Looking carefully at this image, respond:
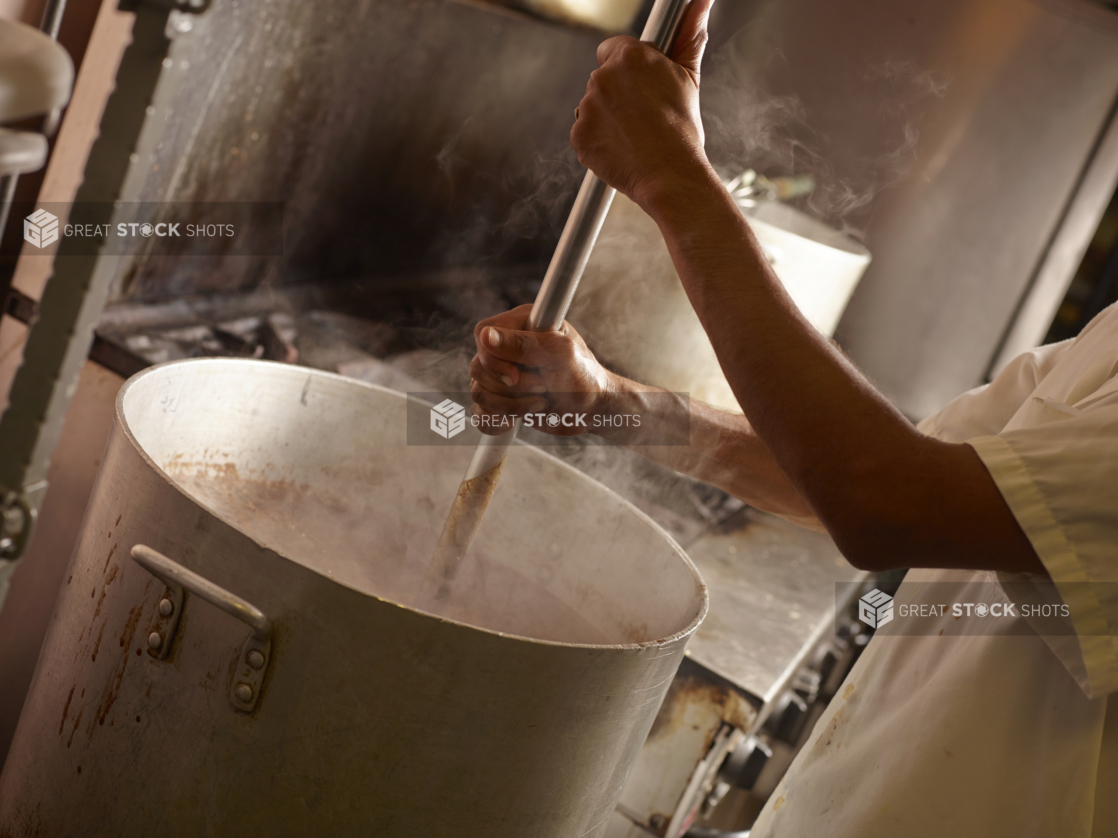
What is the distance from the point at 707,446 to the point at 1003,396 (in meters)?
0.38

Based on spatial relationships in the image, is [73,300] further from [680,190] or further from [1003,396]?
[1003,396]

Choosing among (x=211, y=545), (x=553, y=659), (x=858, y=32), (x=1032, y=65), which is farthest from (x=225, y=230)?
(x=1032, y=65)

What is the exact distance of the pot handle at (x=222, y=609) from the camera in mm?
824

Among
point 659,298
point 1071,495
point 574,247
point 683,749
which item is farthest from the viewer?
point 659,298

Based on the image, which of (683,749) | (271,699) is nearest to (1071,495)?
(271,699)

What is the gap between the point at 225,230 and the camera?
6.11 ft

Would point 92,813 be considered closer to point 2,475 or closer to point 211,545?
point 211,545

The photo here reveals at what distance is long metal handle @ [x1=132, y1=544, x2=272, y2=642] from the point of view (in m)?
0.82

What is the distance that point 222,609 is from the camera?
2.72 feet

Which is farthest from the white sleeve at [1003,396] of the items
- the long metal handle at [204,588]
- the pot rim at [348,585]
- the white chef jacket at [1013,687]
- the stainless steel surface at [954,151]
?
the stainless steel surface at [954,151]

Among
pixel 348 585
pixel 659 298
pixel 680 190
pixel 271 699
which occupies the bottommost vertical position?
pixel 271 699

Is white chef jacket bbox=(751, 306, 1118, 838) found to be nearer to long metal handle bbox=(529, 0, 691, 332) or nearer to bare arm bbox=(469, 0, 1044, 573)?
bare arm bbox=(469, 0, 1044, 573)

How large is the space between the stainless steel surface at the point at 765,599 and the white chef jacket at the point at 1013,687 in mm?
371

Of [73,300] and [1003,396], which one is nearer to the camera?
[1003,396]
